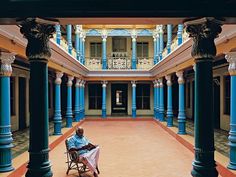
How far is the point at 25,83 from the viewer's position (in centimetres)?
1559

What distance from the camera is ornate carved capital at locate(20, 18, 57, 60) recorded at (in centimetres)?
424

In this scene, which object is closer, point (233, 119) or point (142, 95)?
point (233, 119)

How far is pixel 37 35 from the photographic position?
4336mm

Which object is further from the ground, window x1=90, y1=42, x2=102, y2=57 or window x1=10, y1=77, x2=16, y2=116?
window x1=90, y1=42, x2=102, y2=57

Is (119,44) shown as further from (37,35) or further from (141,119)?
(37,35)

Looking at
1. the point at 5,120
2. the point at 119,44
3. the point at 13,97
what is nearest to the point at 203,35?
the point at 5,120

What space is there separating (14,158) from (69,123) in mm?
7825

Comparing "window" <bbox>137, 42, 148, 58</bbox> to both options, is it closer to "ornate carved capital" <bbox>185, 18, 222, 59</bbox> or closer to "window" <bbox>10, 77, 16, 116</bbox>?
"window" <bbox>10, 77, 16, 116</bbox>

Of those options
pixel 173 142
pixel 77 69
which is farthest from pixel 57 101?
pixel 173 142

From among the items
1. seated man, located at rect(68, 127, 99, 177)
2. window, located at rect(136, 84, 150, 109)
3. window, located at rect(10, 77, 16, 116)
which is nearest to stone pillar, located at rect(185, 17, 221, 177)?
seated man, located at rect(68, 127, 99, 177)

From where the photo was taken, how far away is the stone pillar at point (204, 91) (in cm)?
415

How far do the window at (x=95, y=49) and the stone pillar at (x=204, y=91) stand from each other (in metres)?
20.4

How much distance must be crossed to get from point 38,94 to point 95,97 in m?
20.1
